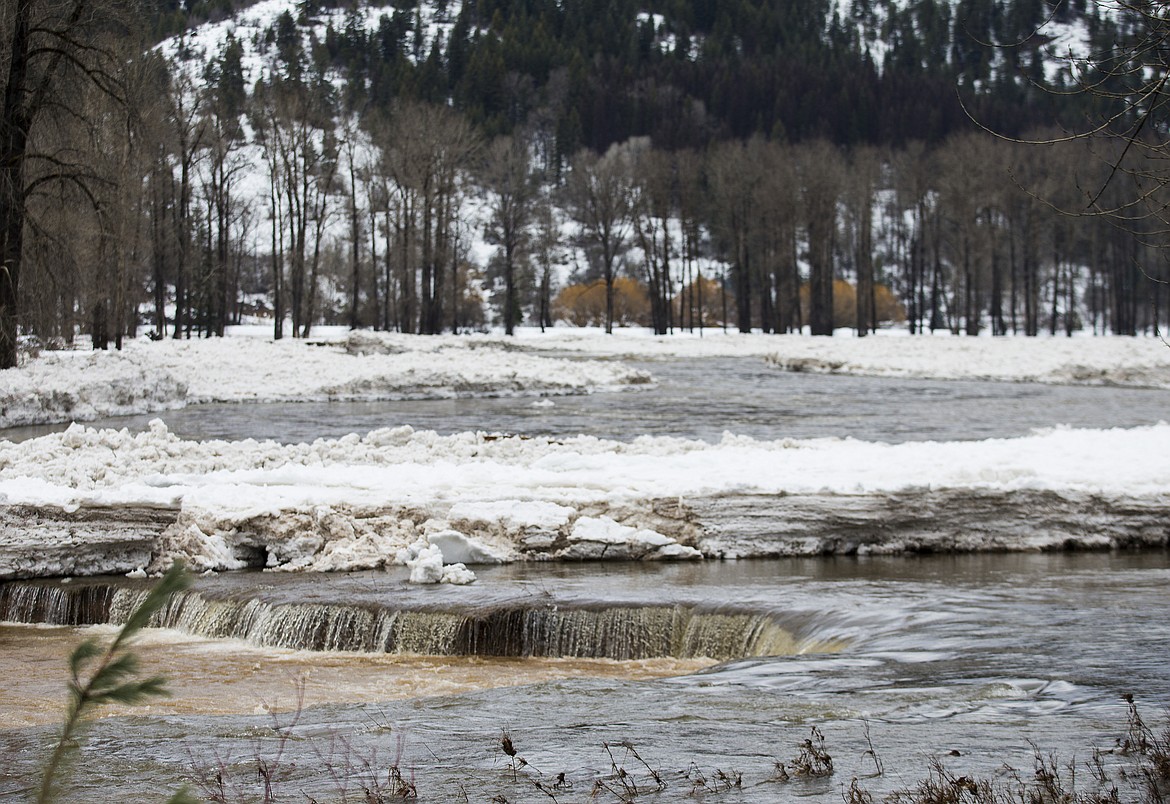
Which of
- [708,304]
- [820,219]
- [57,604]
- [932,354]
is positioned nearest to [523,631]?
[57,604]

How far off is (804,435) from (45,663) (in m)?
15.2

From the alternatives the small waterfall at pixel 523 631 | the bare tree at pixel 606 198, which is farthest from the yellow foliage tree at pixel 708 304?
the small waterfall at pixel 523 631

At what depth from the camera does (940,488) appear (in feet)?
46.7

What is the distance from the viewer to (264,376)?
35.9 metres

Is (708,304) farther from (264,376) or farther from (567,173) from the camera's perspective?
(264,376)

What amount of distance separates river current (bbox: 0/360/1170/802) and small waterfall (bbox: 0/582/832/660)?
0.12 meters

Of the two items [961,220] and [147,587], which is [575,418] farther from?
[961,220]

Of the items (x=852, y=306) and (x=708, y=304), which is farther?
(x=708, y=304)

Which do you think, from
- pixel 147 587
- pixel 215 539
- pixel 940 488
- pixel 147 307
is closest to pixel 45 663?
pixel 147 587

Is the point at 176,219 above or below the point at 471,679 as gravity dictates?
above

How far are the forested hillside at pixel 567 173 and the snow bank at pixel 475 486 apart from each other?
4172mm

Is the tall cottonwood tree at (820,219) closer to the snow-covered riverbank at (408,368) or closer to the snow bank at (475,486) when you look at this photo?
the snow-covered riverbank at (408,368)

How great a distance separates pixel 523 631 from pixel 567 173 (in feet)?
374

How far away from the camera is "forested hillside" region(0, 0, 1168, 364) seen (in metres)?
30.4
